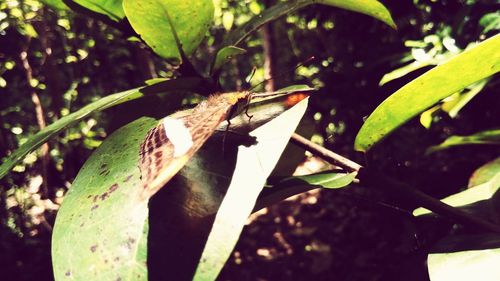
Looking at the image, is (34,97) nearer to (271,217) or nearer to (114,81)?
(114,81)

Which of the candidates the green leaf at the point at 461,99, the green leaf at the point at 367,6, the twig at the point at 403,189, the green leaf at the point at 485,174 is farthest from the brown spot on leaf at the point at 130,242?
the green leaf at the point at 461,99

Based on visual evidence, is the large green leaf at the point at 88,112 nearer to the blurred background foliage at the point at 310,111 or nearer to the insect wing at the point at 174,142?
the insect wing at the point at 174,142

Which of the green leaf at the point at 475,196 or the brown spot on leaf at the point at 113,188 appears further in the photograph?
the green leaf at the point at 475,196

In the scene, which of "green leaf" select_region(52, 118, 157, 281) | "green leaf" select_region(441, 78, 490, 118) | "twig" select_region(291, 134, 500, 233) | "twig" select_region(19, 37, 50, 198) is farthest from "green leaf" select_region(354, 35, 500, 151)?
"twig" select_region(19, 37, 50, 198)

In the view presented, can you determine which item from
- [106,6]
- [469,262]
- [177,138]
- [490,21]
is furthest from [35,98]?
[469,262]

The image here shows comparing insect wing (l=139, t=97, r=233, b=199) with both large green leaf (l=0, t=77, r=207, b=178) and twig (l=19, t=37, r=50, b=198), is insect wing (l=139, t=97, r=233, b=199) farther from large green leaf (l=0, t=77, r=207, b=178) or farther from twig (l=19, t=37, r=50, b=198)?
twig (l=19, t=37, r=50, b=198)

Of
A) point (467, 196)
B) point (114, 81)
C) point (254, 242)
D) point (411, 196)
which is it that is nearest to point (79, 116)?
point (411, 196)
